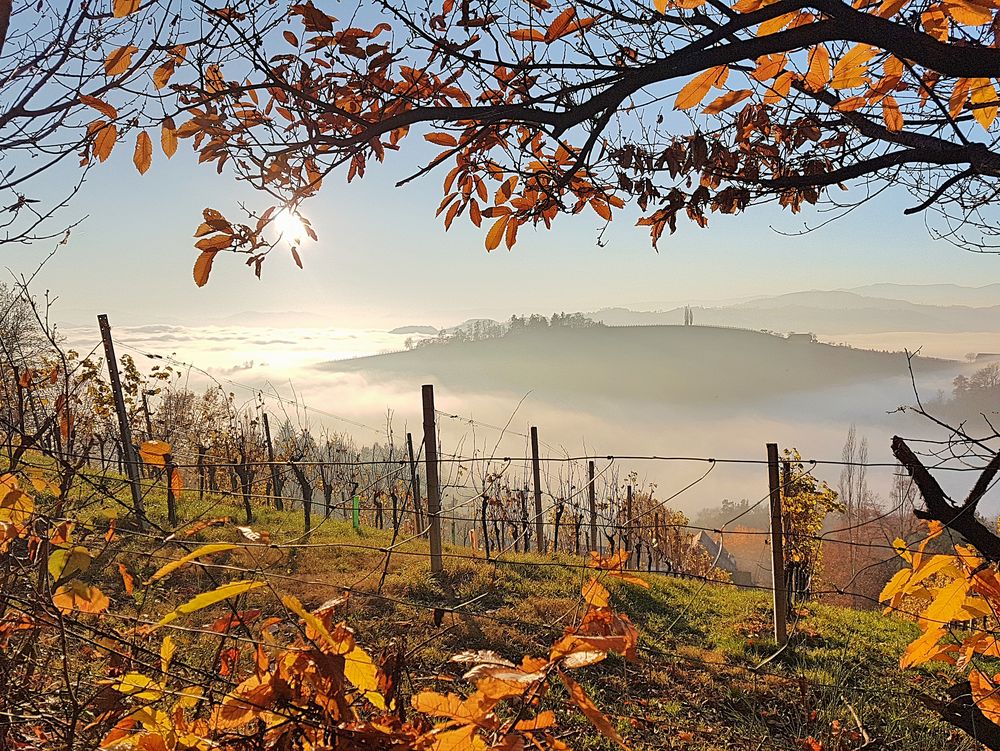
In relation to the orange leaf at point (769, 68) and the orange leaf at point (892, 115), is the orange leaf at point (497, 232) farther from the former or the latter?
the orange leaf at point (892, 115)

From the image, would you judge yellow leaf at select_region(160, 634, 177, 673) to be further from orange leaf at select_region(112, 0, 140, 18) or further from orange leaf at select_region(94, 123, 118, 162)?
orange leaf at select_region(112, 0, 140, 18)

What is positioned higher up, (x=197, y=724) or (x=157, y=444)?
(x=157, y=444)

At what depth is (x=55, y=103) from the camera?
1.45 meters

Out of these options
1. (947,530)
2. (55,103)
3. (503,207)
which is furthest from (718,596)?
(55,103)

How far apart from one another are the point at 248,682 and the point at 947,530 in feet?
4.69

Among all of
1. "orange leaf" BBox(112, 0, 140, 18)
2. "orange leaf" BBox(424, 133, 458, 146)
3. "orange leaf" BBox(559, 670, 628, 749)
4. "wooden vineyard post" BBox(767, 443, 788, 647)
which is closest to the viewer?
"orange leaf" BBox(559, 670, 628, 749)

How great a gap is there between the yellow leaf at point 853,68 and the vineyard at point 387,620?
0.86 metres

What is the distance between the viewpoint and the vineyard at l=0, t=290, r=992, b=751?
823 millimetres

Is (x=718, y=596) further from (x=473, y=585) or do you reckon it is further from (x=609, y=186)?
(x=609, y=186)

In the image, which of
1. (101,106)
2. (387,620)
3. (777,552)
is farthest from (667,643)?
(101,106)

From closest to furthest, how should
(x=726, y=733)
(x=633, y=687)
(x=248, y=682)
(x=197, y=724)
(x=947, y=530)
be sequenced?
(x=248, y=682)
(x=197, y=724)
(x=947, y=530)
(x=726, y=733)
(x=633, y=687)

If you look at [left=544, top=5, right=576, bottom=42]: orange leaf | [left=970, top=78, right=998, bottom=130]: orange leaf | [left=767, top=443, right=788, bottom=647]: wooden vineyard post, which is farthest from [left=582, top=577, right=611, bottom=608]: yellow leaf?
[left=767, top=443, right=788, bottom=647]: wooden vineyard post

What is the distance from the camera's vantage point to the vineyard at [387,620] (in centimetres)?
82

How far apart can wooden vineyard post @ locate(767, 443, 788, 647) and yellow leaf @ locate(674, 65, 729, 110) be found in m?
3.78
